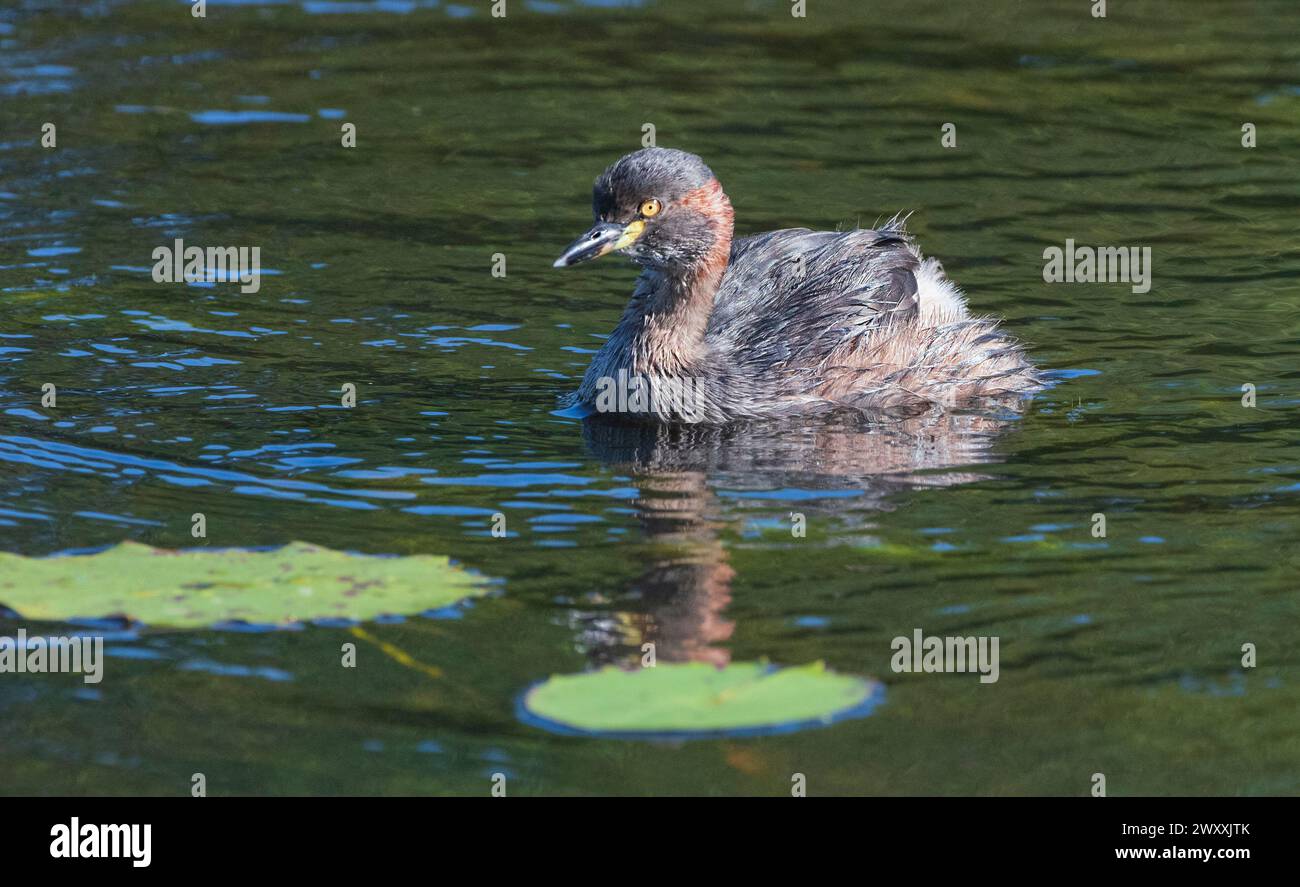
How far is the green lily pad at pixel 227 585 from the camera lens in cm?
723

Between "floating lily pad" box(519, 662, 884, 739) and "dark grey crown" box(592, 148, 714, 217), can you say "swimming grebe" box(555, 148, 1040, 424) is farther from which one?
"floating lily pad" box(519, 662, 884, 739)

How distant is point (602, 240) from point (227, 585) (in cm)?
319

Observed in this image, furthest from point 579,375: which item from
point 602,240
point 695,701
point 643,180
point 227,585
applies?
point 695,701

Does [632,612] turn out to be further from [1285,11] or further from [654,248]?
[1285,11]

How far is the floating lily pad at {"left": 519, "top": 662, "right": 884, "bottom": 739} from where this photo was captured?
6.43 meters

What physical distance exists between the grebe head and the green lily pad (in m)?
2.56

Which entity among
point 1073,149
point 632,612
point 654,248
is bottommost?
point 632,612

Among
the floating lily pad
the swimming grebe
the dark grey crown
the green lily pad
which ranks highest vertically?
the dark grey crown

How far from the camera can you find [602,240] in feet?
32.4

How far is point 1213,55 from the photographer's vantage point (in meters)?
17.2

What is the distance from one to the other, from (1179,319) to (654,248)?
363 centimetres

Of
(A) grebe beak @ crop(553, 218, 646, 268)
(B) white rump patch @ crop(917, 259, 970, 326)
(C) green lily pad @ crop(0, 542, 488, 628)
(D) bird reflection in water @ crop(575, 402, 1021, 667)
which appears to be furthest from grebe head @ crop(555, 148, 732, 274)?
(C) green lily pad @ crop(0, 542, 488, 628)

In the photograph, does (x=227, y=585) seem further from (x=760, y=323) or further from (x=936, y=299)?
(x=936, y=299)
